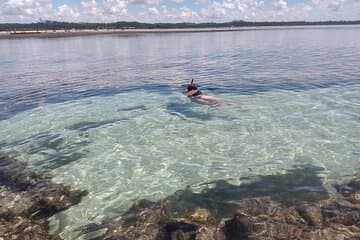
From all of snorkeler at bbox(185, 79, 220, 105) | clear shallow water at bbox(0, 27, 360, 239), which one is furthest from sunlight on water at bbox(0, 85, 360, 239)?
snorkeler at bbox(185, 79, 220, 105)

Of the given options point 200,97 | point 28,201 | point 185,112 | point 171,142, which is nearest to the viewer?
point 28,201

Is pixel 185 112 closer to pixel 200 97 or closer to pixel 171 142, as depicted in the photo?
pixel 200 97

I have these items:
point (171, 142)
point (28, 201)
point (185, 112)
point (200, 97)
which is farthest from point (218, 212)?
point (200, 97)

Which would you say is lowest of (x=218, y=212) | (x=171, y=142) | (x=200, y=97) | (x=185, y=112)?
(x=218, y=212)

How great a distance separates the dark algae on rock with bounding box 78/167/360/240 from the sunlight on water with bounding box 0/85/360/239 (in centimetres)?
50

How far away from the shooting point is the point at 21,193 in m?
9.68

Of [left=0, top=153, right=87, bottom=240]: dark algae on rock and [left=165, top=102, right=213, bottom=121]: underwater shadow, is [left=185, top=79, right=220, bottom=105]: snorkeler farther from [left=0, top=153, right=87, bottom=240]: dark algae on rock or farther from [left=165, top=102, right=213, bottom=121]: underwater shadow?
[left=0, top=153, right=87, bottom=240]: dark algae on rock

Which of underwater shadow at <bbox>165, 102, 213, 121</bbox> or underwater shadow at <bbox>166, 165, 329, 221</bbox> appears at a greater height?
underwater shadow at <bbox>165, 102, 213, 121</bbox>

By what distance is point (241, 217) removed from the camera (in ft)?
26.7

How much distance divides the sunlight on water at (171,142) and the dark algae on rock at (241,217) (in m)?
0.50

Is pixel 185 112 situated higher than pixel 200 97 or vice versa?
pixel 200 97

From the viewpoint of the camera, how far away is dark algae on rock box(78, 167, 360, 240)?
7.52 m

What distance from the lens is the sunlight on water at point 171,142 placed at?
1023cm

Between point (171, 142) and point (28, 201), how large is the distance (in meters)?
5.72
